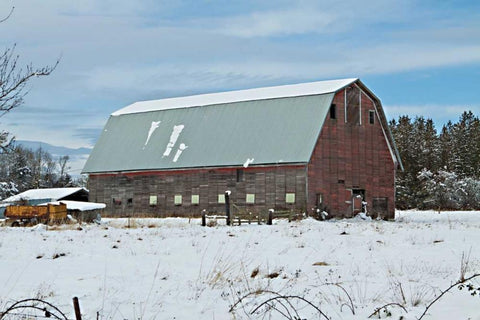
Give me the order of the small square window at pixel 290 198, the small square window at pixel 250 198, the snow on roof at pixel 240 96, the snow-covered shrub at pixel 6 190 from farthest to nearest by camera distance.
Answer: the snow-covered shrub at pixel 6 190
the snow on roof at pixel 240 96
the small square window at pixel 250 198
the small square window at pixel 290 198

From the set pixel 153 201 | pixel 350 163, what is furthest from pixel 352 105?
pixel 153 201

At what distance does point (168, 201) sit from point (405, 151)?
42.1 metres

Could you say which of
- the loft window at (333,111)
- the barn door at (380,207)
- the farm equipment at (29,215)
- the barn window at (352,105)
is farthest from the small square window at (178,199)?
the barn door at (380,207)

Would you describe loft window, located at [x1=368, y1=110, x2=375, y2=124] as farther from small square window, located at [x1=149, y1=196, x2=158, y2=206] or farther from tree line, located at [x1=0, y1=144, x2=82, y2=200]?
A: tree line, located at [x1=0, y1=144, x2=82, y2=200]

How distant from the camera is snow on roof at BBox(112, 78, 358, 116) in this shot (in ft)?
140

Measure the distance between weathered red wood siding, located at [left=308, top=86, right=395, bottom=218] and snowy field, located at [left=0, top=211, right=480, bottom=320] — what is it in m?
19.7

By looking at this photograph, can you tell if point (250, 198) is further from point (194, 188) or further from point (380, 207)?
point (380, 207)

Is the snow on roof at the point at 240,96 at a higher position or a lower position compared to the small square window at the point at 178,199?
higher

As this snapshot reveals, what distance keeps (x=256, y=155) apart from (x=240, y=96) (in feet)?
23.0

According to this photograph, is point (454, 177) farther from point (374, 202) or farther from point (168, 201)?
point (168, 201)

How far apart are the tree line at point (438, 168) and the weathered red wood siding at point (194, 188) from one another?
30.4 metres

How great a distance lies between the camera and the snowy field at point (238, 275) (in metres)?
9.18

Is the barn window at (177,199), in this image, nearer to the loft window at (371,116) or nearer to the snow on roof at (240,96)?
the snow on roof at (240,96)

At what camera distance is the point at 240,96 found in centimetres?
4644
